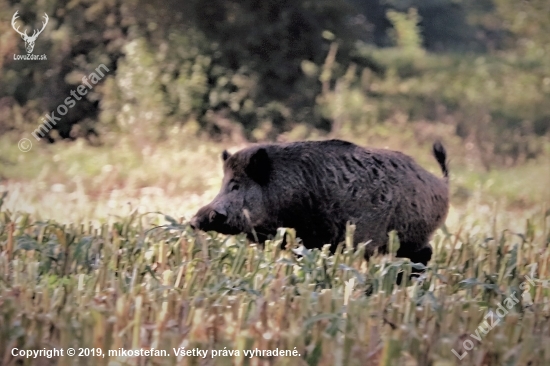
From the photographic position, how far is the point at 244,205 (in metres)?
4.65

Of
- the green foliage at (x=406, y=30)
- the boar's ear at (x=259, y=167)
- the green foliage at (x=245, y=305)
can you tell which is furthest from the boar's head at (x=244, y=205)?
the green foliage at (x=406, y=30)

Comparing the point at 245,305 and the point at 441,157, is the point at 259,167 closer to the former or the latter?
the point at 441,157

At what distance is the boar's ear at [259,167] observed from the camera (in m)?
4.63

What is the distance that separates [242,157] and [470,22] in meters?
15.5

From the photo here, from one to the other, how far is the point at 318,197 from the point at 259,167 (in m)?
0.39

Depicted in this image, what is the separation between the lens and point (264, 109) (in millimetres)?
11406

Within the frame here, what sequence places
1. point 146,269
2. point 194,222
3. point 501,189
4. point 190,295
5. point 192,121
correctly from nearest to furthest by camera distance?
point 190,295 → point 146,269 → point 194,222 → point 501,189 → point 192,121

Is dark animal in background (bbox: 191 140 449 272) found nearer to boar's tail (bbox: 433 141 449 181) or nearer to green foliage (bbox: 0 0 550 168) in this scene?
boar's tail (bbox: 433 141 449 181)

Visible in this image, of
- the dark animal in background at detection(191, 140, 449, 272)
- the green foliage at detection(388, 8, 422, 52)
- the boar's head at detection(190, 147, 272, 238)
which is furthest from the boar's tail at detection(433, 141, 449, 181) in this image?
the green foliage at detection(388, 8, 422, 52)

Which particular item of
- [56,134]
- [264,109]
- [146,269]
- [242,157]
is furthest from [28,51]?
[146,269]

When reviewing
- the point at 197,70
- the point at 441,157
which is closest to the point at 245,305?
the point at 441,157

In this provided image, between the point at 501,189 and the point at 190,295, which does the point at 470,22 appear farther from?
the point at 190,295

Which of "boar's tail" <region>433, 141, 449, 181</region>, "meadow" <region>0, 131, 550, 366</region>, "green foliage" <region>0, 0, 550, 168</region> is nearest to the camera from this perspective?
"meadow" <region>0, 131, 550, 366</region>

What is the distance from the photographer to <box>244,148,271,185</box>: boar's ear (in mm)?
4629
